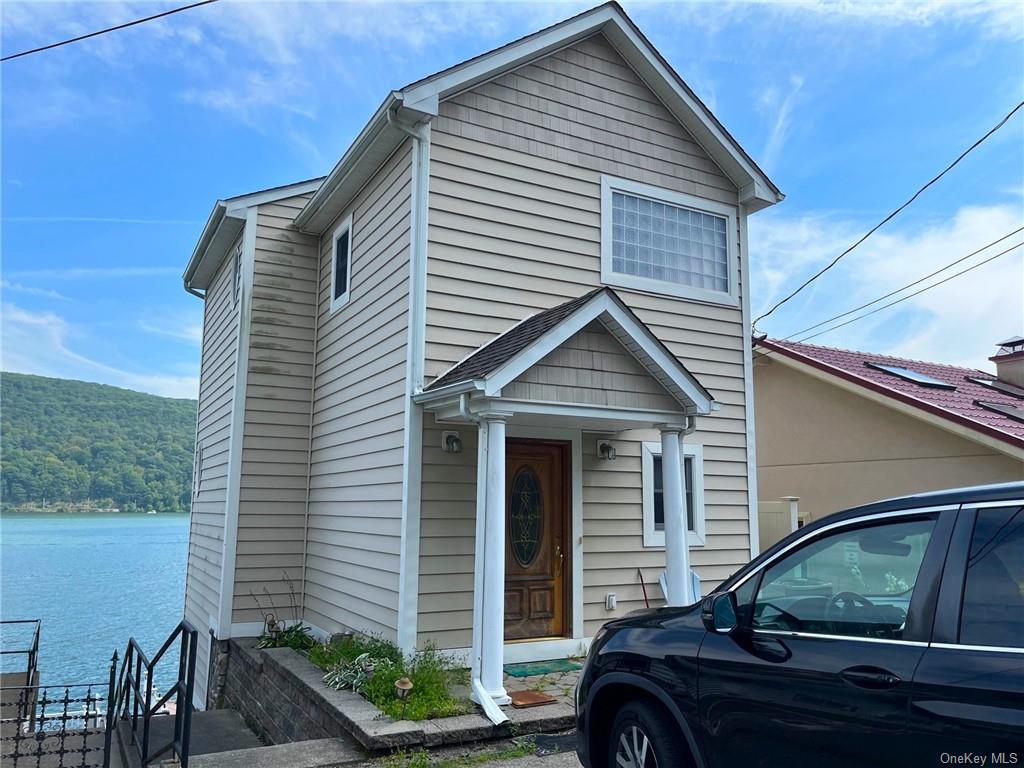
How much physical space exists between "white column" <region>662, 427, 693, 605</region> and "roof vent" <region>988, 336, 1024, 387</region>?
34.2ft

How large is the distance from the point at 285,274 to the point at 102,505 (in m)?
65.3

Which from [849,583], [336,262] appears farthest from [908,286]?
[849,583]

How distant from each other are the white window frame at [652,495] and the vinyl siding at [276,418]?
4.53 meters

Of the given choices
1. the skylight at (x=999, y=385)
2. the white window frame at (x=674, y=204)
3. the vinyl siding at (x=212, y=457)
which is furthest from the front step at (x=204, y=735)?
the skylight at (x=999, y=385)

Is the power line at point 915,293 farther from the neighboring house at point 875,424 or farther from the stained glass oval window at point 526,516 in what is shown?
the stained glass oval window at point 526,516

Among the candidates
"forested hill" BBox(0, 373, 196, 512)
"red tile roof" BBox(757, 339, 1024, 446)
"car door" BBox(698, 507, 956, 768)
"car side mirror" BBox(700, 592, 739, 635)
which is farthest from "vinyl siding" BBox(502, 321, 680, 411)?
"forested hill" BBox(0, 373, 196, 512)

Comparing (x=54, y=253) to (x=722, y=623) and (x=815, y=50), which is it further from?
(x=722, y=623)

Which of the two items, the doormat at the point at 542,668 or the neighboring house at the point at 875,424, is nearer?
the doormat at the point at 542,668

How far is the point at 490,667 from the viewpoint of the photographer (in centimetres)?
592

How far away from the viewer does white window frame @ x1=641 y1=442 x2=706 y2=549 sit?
27.7 feet

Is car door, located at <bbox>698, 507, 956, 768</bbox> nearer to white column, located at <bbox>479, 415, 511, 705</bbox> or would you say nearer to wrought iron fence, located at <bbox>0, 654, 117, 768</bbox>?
white column, located at <bbox>479, 415, 511, 705</bbox>

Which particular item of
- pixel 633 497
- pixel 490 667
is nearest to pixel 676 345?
pixel 633 497

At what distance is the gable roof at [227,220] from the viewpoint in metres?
10.2

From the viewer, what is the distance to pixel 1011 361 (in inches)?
567
